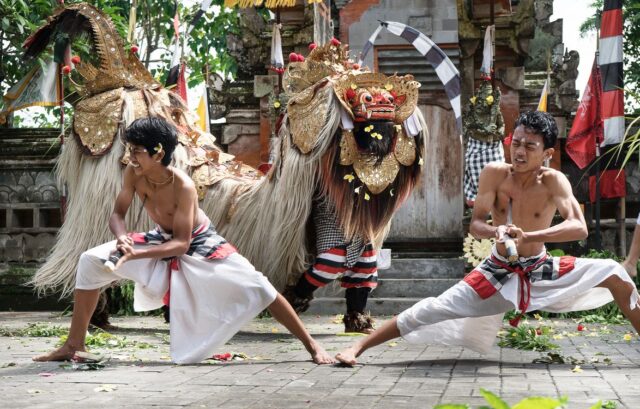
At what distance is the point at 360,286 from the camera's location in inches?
309

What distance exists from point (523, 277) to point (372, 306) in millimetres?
4695

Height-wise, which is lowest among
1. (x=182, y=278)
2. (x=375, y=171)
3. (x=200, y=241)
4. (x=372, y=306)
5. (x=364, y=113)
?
(x=372, y=306)

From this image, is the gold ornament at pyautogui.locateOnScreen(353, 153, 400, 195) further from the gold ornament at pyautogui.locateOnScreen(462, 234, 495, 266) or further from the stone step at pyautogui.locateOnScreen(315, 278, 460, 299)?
the stone step at pyautogui.locateOnScreen(315, 278, 460, 299)

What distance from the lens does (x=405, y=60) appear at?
478 inches

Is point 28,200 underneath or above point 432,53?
underneath

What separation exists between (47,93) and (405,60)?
163 inches

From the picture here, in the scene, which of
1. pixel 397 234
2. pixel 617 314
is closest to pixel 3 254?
pixel 397 234

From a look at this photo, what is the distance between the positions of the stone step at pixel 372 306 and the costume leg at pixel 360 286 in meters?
2.43

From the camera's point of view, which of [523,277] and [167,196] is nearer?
[523,277]

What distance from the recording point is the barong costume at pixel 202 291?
18.8 feet

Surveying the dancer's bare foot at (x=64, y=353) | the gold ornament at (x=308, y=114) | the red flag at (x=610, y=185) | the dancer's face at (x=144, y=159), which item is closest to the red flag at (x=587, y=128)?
the red flag at (x=610, y=185)

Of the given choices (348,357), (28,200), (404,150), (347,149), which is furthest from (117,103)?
(28,200)

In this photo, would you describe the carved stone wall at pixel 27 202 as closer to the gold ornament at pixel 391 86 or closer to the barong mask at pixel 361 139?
the barong mask at pixel 361 139

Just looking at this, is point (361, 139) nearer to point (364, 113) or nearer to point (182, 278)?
point (364, 113)
